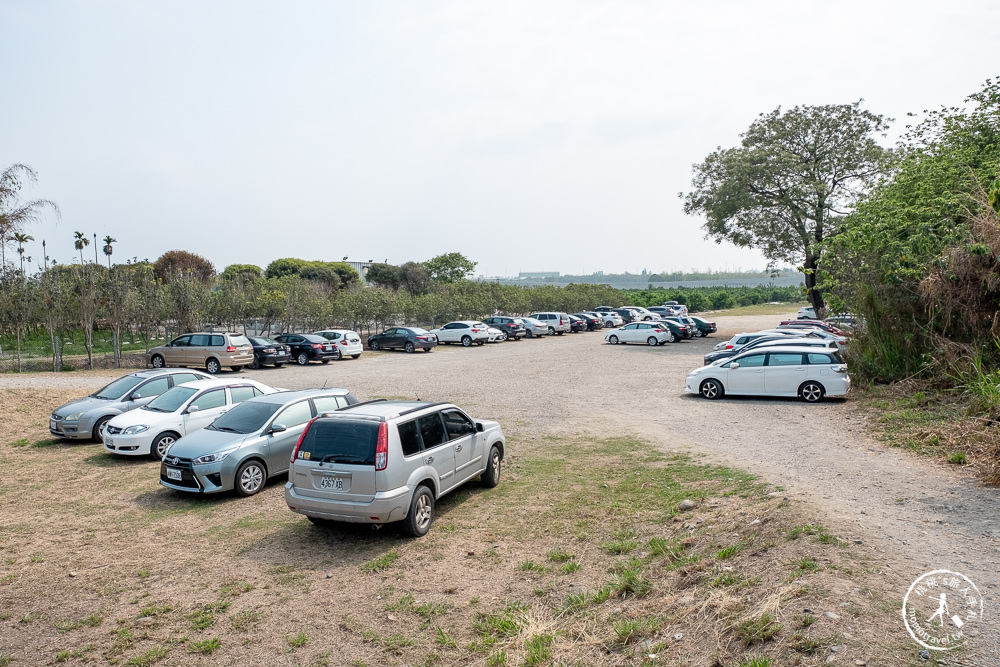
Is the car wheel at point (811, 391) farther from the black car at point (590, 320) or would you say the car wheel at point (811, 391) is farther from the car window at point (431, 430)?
the black car at point (590, 320)

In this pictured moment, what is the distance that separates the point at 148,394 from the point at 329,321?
26.8 metres

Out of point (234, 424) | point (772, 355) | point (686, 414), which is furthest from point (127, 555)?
point (772, 355)

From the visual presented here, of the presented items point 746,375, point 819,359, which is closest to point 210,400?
point 746,375

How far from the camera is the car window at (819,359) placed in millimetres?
16609

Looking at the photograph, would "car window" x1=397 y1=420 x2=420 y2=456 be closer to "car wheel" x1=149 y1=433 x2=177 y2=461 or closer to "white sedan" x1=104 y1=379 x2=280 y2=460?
"white sedan" x1=104 y1=379 x2=280 y2=460

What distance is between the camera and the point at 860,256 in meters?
17.7

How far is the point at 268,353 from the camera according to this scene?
29453mm


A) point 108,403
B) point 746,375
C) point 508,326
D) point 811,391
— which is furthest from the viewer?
point 508,326

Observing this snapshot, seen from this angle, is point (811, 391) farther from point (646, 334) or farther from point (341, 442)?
point (646, 334)

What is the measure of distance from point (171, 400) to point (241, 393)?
1350 millimetres

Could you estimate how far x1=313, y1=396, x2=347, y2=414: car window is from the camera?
36.8 ft

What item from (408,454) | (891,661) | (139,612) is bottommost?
(139,612)

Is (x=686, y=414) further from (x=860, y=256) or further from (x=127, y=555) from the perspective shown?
(x=127, y=555)
